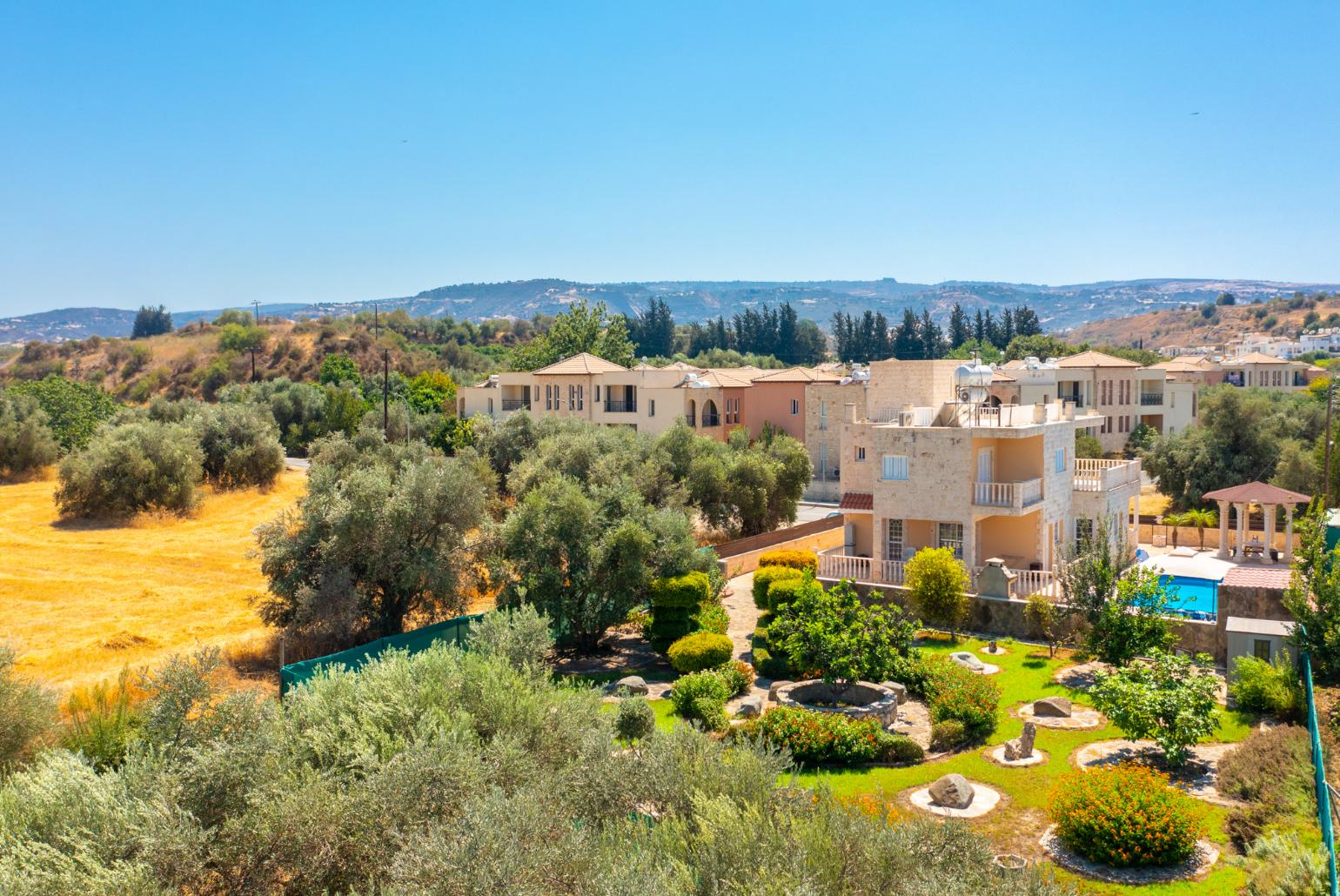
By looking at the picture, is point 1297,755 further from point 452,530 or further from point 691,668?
point 452,530

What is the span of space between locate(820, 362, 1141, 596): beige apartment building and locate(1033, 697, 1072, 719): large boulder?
7.23m

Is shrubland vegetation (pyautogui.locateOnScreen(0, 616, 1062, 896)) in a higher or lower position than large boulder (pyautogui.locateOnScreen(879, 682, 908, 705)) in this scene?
higher

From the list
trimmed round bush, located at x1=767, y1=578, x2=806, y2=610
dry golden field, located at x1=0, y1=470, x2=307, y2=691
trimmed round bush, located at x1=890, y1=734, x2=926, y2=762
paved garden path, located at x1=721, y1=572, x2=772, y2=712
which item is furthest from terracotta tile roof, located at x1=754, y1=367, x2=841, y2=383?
trimmed round bush, located at x1=890, y1=734, x2=926, y2=762

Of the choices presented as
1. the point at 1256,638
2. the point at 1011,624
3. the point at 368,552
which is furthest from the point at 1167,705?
the point at 368,552

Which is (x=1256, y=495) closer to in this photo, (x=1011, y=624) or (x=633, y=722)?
(x=1011, y=624)

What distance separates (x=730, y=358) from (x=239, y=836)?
113077mm

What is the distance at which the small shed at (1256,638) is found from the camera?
770 inches

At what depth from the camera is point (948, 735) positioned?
687 inches

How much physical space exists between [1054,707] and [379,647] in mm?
14288

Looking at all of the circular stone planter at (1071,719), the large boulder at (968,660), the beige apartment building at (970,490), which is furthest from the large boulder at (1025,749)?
the beige apartment building at (970,490)

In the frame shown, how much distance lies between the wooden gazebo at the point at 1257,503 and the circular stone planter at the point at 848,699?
1803cm

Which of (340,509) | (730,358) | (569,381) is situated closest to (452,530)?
(340,509)

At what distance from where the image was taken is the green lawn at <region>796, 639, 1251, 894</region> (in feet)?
40.4

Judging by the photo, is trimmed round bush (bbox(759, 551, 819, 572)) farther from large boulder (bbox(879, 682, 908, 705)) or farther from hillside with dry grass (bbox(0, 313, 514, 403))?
hillside with dry grass (bbox(0, 313, 514, 403))
